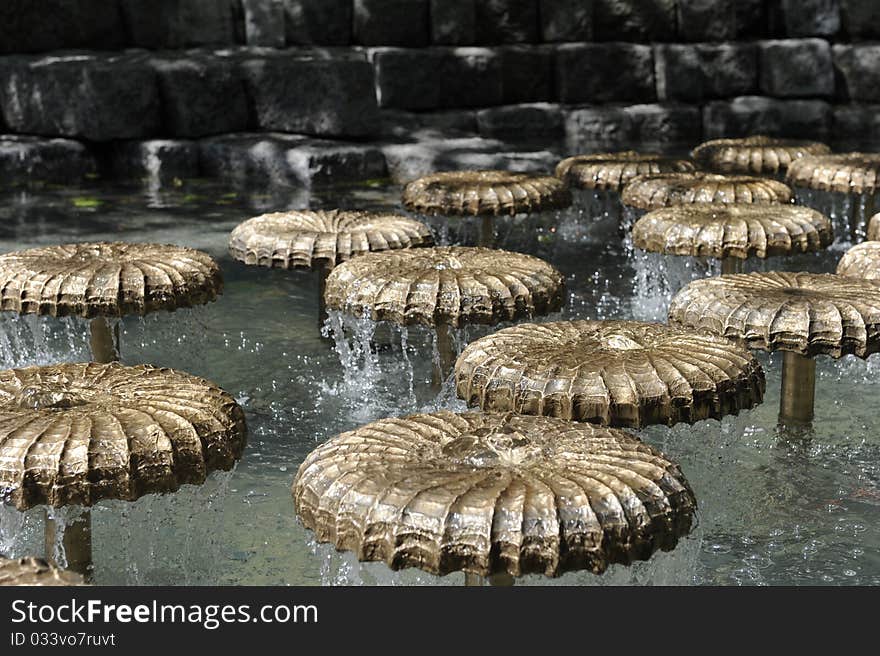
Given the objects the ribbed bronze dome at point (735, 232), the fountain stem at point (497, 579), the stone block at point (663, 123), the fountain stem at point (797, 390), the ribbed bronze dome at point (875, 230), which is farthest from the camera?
A: the stone block at point (663, 123)

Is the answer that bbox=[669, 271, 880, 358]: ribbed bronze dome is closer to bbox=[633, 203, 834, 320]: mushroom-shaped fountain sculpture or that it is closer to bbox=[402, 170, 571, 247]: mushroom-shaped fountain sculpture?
bbox=[633, 203, 834, 320]: mushroom-shaped fountain sculpture

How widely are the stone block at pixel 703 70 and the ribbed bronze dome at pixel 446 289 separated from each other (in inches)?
352

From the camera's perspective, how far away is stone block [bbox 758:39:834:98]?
44.5 ft

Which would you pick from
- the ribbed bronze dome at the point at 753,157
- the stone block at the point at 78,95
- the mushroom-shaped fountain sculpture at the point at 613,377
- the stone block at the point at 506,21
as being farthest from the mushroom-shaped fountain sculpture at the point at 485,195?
the stone block at the point at 506,21

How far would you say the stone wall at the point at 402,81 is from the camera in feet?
36.1

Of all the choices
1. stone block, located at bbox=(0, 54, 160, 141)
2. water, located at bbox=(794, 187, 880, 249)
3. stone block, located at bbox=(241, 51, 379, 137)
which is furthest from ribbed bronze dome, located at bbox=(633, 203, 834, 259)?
stone block, located at bbox=(0, 54, 160, 141)

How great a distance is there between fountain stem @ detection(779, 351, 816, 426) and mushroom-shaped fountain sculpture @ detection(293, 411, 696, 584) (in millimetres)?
2170

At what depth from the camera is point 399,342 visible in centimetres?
634

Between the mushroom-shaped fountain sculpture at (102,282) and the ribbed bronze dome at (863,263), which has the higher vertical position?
the mushroom-shaped fountain sculpture at (102,282)

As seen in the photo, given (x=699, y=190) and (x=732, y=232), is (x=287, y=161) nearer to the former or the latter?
(x=699, y=190)

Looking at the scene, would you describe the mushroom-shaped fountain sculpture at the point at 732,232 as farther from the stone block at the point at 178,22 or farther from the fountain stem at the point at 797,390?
the stone block at the point at 178,22
